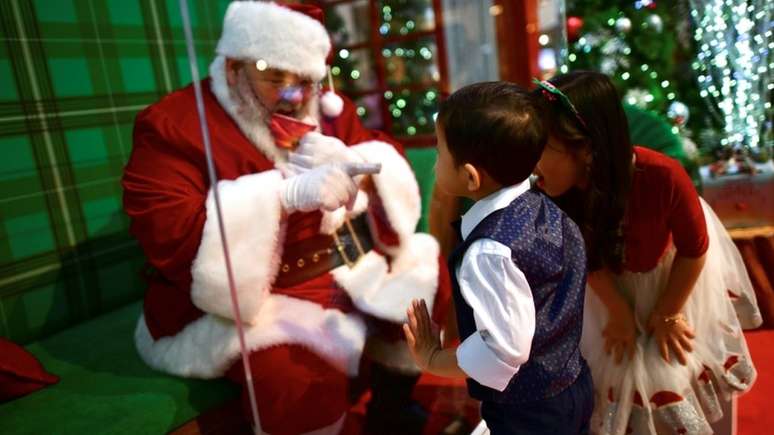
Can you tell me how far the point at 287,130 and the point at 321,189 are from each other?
8.8 inches

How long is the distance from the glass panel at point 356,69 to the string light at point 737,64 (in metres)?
1.50

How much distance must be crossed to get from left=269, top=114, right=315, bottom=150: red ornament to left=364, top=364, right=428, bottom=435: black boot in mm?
549

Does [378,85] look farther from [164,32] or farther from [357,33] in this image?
[164,32]

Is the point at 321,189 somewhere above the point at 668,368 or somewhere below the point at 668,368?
above

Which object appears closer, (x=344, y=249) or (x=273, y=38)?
(x=273, y=38)

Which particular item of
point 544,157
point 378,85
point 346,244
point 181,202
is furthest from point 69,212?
point 378,85

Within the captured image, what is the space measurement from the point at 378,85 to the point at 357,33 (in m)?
0.29

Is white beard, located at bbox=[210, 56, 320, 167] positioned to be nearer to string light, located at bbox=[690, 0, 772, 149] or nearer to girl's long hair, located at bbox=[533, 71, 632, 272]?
girl's long hair, located at bbox=[533, 71, 632, 272]

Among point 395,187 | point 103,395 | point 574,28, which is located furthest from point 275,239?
point 574,28

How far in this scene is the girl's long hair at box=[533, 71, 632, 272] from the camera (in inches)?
39.8

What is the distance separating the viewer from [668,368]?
114 cm

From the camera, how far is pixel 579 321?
94 cm

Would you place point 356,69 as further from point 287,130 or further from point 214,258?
point 214,258

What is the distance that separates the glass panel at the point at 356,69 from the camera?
291 centimetres
